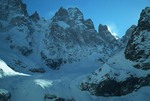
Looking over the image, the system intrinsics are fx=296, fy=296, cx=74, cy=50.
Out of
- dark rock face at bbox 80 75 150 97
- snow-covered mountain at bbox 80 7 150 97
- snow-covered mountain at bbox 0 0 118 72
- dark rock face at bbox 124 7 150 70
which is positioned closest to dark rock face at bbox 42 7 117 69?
snow-covered mountain at bbox 0 0 118 72

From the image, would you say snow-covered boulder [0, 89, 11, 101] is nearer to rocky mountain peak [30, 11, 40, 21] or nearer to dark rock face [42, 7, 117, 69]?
dark rock face [42, 7, 117, 69]

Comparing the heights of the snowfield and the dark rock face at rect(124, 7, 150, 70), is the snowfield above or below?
below

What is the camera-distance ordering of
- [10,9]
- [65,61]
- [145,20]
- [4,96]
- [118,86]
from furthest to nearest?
[10,9] < [65,61] < [145,20] < [118,86] < [4,96]

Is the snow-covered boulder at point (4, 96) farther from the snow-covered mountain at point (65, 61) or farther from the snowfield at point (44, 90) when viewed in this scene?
the snowfield at point (44, 90)

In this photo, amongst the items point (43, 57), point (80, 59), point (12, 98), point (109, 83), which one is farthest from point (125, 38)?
point (12, 98)

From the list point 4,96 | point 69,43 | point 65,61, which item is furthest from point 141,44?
point 69,43

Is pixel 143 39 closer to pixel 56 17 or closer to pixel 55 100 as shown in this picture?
pixel 55 100

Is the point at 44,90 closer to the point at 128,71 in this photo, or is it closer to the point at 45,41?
the point at 128,71
